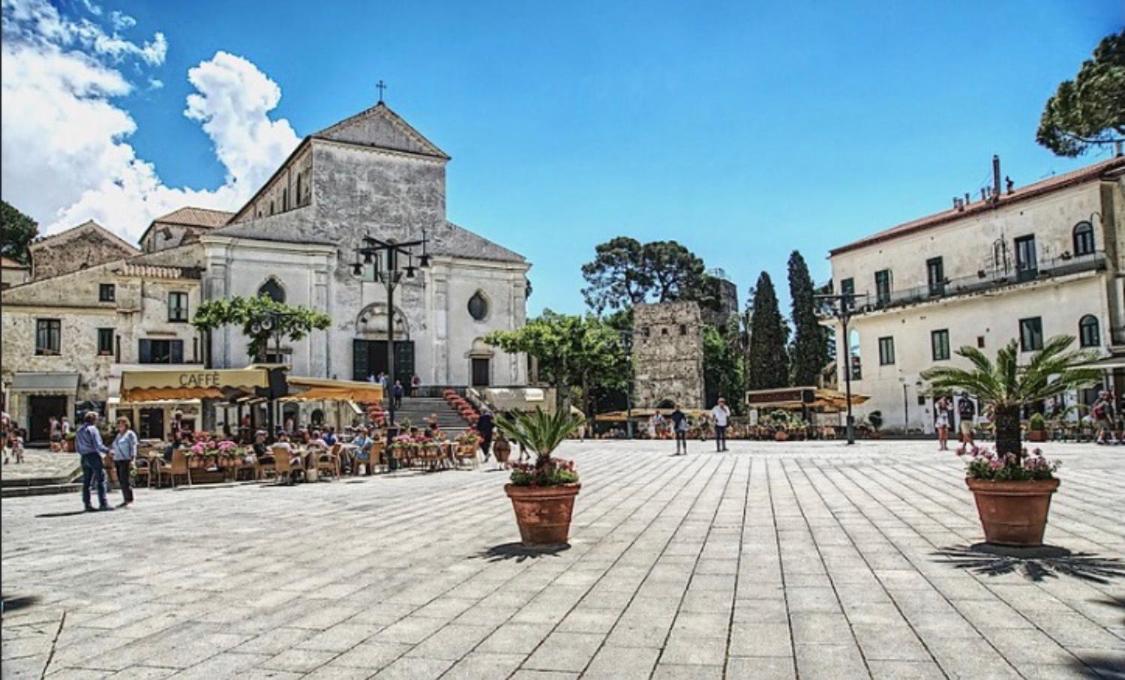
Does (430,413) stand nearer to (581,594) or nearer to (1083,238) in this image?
(1083,238)

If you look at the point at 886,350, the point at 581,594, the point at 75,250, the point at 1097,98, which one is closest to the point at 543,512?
the point at 581,594

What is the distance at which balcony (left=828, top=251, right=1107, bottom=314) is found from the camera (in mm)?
32312

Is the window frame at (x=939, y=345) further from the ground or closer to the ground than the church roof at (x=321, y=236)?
closer to the ground

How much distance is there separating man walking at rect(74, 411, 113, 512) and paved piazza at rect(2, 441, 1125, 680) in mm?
1173

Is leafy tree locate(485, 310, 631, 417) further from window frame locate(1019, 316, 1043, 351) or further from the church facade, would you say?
window frame locate(1019, 316, 1043, 351)

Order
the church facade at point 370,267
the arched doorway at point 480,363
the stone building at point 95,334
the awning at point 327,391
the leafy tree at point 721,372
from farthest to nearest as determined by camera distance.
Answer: the leafy tree at point 721,372 → the arched doorway at point 480,363 → the church facade at point 370,267 → the stone building at point 95,334 → the awning at point 327,391

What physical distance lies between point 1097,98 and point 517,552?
10.7 metres

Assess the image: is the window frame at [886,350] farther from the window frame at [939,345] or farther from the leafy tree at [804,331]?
the leafy tree at [804,331]

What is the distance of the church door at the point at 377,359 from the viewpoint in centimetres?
4134

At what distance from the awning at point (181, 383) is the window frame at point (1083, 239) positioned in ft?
98.6

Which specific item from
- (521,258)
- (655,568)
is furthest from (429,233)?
(655,568)

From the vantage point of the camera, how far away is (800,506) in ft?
36.0

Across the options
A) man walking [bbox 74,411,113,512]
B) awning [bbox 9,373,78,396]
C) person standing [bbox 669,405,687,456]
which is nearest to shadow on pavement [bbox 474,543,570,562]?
man walking [bbox 74,411,113,512]

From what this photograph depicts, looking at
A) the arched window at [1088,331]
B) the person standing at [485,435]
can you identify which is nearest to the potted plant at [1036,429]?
the arched window at [1088,331]
